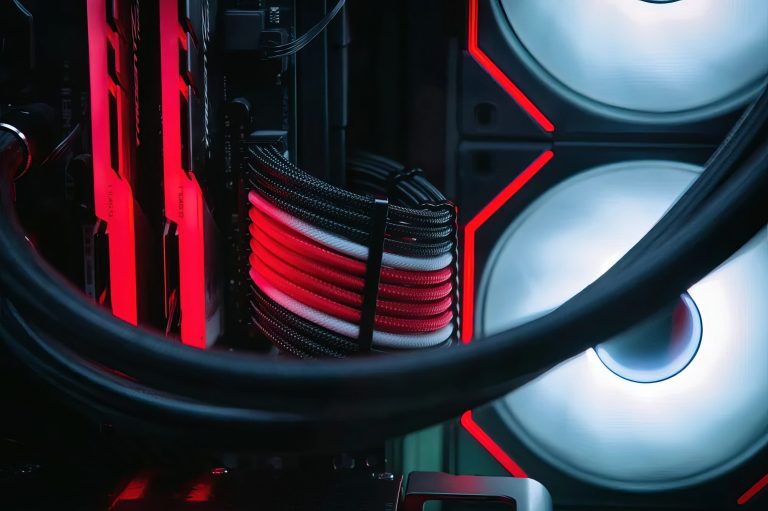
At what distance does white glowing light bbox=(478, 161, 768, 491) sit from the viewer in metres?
1.05

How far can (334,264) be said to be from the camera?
0.91 metres

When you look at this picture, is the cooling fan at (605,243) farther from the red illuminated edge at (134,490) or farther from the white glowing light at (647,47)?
the red illuminated edge at (134,490)

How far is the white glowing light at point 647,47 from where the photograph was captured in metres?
1.01

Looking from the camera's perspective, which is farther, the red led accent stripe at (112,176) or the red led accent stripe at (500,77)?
the red led accent stripe at (500,77)

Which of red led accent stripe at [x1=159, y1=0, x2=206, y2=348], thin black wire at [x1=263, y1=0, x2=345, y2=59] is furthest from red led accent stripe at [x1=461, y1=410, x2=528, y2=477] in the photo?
thin black wire at [x1=263, y1=0, x2=345, y2=59]

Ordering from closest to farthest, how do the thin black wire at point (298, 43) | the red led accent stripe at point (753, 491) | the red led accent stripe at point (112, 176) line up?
the red led accent stripe at point (112, 176) < the thin black wire at point (298, 43) < the red led accent stripe at point (753, 491)

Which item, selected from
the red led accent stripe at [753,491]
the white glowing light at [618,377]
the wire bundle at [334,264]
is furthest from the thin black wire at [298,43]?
the red led accent stripe at [753,491]

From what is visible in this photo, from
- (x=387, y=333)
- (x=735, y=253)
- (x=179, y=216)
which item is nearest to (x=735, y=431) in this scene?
(x=387, y=333)

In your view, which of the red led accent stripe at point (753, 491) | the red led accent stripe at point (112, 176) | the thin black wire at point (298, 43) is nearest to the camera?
the red led accent stripe at point (112, 176)

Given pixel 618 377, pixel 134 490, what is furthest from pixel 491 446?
pixel 134 490

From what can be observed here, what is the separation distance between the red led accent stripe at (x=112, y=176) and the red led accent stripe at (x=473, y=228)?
0.43 metres

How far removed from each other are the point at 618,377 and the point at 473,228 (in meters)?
0.28

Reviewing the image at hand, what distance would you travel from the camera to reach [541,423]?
1.07m

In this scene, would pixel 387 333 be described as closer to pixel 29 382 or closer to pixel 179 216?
pixel 179 216
